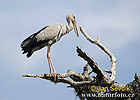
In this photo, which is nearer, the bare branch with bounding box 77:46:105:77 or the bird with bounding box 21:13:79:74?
the bare branch with bounding box 77:46:105:77

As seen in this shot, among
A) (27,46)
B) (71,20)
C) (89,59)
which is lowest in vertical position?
(89,59)

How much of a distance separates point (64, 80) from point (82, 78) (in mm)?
1137

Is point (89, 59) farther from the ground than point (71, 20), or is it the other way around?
point (71, 20)

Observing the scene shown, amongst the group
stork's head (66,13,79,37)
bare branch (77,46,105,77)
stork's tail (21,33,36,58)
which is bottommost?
bare branch (77,46,105,77)

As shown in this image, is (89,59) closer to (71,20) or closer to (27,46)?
(27,46)

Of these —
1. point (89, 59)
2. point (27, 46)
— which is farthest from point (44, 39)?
point (89, 59)

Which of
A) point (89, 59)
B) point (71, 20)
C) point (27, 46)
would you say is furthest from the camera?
point (71, 20)

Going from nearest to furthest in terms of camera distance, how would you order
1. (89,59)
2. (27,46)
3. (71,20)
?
(89,59)
(27,46)
(71,20)

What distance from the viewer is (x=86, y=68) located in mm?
11898

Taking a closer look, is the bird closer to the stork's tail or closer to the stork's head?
the stork's tail

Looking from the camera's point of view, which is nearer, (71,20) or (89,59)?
(89,59)

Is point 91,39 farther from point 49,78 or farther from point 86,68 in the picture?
point 49,78

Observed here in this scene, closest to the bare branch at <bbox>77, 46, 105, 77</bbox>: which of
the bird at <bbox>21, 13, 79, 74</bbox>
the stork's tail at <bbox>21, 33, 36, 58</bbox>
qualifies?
the bird at <bbox>21, 13, 79, 74</bbox>

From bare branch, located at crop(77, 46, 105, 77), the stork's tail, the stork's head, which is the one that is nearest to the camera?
bare branch, located at crop(77, 46, 105, 77)
